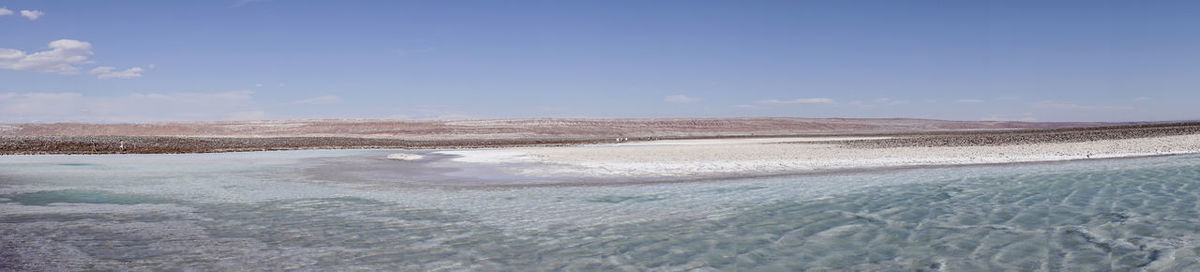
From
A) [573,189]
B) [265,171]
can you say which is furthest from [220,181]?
[573,189]

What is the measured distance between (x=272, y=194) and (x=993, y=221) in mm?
9562

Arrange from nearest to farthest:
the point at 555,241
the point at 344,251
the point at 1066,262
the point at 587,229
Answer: the point at 1066,262, the point at 344,251, the point at 555,241, the point at 587,229

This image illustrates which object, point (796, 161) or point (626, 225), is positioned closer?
point (626, 225)

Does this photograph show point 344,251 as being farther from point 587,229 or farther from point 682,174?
point 682,174

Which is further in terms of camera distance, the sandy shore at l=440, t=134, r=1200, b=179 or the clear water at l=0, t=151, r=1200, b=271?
the sandy shore at l=440, t=134, r=1200, b=179

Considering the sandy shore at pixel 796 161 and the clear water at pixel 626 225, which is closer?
the clear water at pixel 626 225

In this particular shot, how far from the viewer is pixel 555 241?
6438 mm

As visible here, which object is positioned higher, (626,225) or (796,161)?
(796,161)

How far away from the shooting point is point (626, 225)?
24.1 ft

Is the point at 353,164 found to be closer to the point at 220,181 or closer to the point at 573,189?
the point at 220,181

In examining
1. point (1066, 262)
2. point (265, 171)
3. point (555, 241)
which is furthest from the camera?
point (265, 171)

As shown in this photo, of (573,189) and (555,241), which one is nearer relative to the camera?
(555,241)

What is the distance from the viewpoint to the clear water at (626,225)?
545 cm

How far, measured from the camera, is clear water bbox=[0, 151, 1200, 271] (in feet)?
17.9
